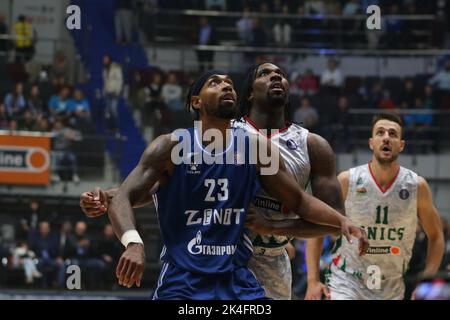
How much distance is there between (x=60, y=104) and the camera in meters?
17.2

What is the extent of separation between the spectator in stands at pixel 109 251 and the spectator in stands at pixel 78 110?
2.68 metres

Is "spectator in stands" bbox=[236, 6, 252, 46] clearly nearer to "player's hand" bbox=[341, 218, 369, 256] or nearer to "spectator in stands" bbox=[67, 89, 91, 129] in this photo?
"spectator in stands" bbox=[67, 89, 91, 129]

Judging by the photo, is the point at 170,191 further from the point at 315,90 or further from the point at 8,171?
the point at 315,90

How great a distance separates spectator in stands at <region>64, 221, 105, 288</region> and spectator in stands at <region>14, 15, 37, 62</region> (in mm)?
4582

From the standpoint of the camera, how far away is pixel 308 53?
1933 cm

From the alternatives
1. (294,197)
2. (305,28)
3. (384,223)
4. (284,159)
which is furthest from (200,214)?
(305,28)

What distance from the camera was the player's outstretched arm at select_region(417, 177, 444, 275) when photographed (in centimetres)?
778

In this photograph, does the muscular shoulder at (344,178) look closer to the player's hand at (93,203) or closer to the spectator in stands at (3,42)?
the player's hand at (93,203)

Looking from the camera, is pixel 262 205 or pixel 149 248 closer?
pixel 262 205

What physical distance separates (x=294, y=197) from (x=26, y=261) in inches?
394

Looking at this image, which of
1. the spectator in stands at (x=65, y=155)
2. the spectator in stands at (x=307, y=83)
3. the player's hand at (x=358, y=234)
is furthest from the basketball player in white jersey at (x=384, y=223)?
the spectator in stands at (x=307, y=83)

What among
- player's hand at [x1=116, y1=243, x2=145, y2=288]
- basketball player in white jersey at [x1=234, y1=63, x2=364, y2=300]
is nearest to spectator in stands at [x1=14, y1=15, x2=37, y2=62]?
basketball player in white jersey at [x1=234, y1=63, x2=364, y2=300]
